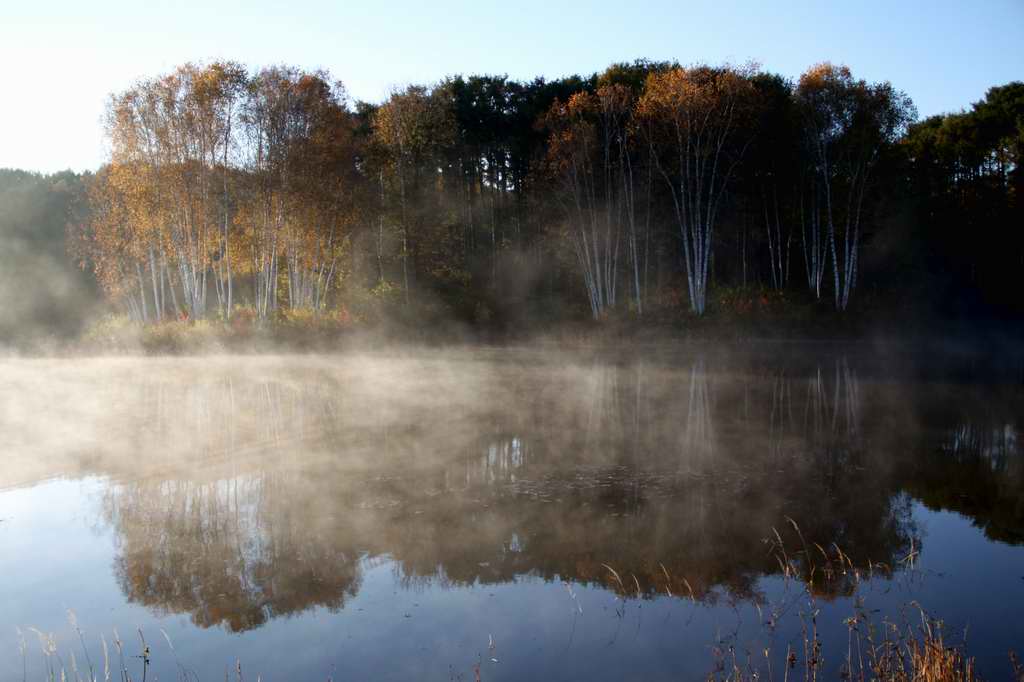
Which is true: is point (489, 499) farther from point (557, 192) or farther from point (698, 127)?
point (557, 192)

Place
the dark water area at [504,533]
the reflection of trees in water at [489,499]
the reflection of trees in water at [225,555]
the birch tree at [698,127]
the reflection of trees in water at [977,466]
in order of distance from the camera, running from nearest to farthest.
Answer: the dark water area at [504,533] < the reflection of trees in water at [225,555] < the reflection of trees in water at [489,499] < the reflection of trees in water at [977,466] < the birch tree at [698,127]

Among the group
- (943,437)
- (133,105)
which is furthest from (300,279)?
(943,437)

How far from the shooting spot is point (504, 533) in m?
8.70

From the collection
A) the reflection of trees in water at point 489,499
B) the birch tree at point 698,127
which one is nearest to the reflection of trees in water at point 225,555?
the reflection of trees in water at point 489,499

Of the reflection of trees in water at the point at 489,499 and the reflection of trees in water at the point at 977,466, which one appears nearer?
the reflection of trees in water at the point at 489,499

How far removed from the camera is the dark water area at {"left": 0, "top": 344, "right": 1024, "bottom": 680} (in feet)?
20.1

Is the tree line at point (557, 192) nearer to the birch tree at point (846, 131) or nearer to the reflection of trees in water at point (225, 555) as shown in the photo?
the birch tree at point (846, 131)

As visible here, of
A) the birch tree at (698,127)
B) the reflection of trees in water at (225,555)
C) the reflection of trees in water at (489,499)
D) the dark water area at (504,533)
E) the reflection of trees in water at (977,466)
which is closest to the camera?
the dark water area at (504,533)

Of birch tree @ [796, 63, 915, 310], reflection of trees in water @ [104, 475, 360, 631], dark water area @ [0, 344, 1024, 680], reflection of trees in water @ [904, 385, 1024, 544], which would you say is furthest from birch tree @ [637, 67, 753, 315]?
reflection of trees in water @ [104, 475, 360, 631]

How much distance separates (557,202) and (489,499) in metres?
31.0

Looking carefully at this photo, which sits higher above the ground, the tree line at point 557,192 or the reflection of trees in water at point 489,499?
the tree line at point 557,192

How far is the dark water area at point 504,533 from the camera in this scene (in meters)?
6.12

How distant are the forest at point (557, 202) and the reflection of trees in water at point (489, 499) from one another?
1882 centimetres

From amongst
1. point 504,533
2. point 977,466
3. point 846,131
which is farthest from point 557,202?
point 504,533
